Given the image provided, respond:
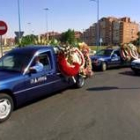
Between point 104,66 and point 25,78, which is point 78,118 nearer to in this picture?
point 25,78

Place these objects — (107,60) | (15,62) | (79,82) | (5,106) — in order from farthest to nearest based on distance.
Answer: (107,60), (79,82), (15,62), (5,106)

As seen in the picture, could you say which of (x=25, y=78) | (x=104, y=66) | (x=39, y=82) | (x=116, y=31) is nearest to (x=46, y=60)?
(x=39, y=82)

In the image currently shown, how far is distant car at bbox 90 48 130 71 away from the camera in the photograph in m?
19.2

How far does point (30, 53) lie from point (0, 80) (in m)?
1.82

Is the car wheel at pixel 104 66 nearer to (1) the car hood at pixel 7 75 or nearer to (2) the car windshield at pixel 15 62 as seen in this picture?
(2) the car windshield at pixel 15 62

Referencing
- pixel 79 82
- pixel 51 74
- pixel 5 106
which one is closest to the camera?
pixel 5 106

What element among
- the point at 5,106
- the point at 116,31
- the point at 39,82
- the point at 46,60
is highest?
the point at 116,31

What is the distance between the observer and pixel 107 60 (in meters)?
19.6

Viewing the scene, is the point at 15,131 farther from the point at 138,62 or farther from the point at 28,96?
the point at 138,62

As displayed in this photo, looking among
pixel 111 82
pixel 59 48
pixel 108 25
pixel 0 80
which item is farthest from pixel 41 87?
pixel 108 25

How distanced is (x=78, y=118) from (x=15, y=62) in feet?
8.21

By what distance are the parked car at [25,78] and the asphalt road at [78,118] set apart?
0.35 m

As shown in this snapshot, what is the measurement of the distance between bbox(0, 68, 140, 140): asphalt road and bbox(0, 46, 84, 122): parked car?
0.35m

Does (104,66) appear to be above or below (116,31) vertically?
below
